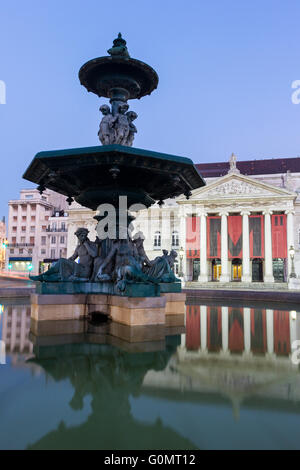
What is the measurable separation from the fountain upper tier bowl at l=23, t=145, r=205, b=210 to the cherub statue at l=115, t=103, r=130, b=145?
1.26 m

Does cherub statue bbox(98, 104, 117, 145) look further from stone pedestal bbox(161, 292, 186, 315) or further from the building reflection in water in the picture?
the building reflection in water

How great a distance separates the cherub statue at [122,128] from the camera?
8.95 meters

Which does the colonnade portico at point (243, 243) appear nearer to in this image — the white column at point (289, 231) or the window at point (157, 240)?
the white column at point (289, 231)

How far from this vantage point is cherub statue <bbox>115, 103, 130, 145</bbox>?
29.4 ft

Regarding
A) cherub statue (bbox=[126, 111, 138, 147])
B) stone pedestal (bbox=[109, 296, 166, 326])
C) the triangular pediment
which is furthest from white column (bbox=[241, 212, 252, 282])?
stone pedestal (bbox=[109, 296, 166, 326])

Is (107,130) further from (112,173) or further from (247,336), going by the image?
(247,336)

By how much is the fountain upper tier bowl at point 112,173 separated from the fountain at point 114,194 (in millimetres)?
21

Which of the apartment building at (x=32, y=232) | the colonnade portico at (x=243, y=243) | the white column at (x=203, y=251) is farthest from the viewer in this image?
the apartment building at (x=32, y=232)

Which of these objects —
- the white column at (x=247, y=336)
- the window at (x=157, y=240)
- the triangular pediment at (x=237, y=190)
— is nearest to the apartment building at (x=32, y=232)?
the window at (x=157, y=240)

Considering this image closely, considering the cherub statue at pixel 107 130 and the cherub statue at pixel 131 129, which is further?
the cherub statue at pixel 131 129

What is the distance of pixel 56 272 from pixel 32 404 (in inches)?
200

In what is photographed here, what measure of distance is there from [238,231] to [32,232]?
48753mm

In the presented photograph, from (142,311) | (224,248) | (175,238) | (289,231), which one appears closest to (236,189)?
(224,248)

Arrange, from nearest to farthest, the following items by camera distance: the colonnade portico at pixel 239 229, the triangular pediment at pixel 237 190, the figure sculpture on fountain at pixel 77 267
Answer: the figure sculpture on fountain at pixel 77 267 < the colonnade portico at pixel 239 229 < the triangular pediment at pixel 237 190
